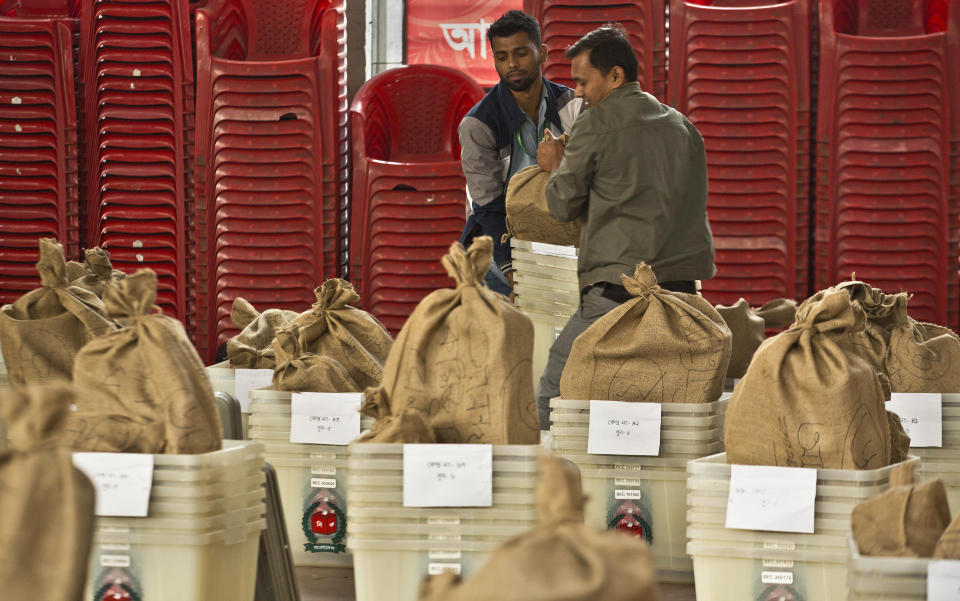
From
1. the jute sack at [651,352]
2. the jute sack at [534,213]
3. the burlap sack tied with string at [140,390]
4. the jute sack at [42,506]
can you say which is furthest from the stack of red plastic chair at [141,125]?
the jute sack at [42,506]

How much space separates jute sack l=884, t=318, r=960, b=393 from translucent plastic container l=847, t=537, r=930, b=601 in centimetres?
134

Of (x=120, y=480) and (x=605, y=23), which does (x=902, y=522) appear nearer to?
(x=120, y=480)

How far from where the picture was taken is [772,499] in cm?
202

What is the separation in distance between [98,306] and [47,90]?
2683 millimetres

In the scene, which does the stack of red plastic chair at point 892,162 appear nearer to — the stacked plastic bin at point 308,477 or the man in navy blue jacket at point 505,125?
the man in navy blue jacket at point 505,125

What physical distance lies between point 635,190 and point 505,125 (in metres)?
0.93

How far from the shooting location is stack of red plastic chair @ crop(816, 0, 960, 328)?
4785 millimetres

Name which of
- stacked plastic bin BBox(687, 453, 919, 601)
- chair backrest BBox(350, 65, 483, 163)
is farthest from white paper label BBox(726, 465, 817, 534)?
chair backrest BBox(350, 65, 483, 163)

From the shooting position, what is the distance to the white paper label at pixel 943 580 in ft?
5.03

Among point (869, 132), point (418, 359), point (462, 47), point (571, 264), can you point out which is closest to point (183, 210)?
point (462, 47)

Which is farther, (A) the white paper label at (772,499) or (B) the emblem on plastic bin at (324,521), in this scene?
(B) the emblem on plastic bin at (324,521)

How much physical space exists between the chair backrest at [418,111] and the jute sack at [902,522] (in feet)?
12.7

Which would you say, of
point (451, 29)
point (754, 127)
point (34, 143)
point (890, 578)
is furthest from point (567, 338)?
point (451, 29)

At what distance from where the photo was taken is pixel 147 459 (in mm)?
1881
